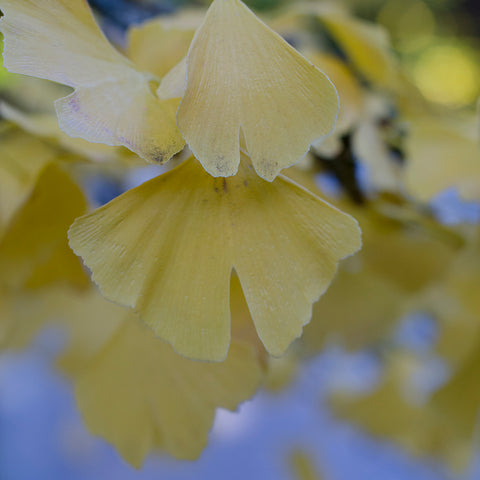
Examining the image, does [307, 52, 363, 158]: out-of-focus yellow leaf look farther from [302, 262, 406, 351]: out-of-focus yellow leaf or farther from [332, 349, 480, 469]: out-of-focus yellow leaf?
[332, 349, 480, 469]: out-of-focus yellow leaf

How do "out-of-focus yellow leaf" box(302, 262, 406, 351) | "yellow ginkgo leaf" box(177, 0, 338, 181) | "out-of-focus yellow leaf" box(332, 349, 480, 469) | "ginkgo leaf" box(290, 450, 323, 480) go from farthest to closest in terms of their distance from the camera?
"ginkgo leaf" box(290, 450, 323, 480)
"out-of-focus yellow leaf" box(332, 349, 480, 469)
"out-of-focus yellow leaf" box(302, 262, 406, 351)
"yellow ginkgo leaf" box(177, 0, 338, 181)

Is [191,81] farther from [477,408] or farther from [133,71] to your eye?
[477,408]

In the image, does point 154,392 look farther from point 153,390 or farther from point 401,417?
point 401,417

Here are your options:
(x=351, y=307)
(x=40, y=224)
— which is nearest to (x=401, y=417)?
(x=351, y=307)

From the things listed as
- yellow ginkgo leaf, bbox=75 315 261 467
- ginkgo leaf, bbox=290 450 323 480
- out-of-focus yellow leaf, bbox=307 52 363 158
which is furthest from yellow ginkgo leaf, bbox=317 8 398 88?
ginkgo leaf, bbox=290 450 323 480

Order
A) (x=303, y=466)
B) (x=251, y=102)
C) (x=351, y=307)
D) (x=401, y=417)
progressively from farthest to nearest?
(x=303, y=466) < (x=401, y=417) < (x=351, y=307) < (x=251, y=102)

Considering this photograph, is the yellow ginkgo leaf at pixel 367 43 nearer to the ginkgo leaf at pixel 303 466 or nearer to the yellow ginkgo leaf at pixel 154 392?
the yellow ginkgo leaf at pixel 154 392

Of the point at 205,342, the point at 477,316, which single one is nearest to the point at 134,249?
Result: the point at 205,342
